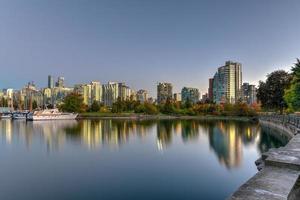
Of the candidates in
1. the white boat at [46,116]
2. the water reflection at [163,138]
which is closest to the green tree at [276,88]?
the water reflection at [163,138]

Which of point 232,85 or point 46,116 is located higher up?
point 232,85

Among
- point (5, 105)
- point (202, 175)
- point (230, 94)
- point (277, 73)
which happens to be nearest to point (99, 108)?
point (5, 105)

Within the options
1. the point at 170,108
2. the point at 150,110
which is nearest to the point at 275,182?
the point at 170,108

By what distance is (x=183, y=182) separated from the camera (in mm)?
15695

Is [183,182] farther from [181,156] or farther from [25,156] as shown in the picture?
[25,156]

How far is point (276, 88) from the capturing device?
69938 millimetres

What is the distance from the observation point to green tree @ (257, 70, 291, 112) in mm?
68938

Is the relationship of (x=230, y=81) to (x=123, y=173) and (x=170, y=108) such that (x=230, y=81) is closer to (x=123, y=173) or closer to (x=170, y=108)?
(x=170, y=108)

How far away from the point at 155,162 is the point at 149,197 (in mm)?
8816

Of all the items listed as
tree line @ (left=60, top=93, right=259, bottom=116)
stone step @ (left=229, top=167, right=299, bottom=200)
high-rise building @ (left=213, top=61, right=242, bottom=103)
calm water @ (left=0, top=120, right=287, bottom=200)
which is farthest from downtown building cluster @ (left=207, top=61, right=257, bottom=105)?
stone step @ (left=229, top=167, right=299, bottom=200)

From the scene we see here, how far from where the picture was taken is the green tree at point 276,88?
68938 millimetres

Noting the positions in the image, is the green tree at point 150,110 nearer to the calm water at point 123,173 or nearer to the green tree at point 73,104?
the green tree at point 73,104

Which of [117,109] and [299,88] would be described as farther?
[117,109]

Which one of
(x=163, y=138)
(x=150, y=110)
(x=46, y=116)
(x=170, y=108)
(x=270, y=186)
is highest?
(x=170, y=108)
